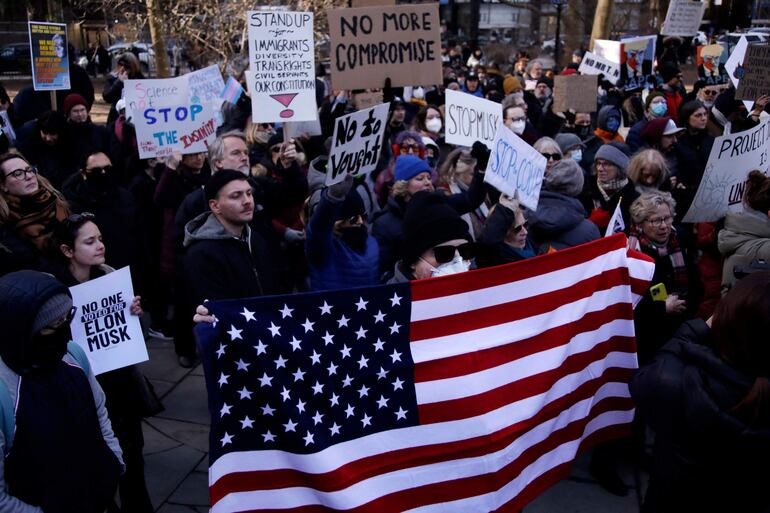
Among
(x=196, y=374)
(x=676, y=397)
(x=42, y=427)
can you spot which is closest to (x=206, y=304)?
(x=42, y=427)

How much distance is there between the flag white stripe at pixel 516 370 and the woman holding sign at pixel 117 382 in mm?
1472

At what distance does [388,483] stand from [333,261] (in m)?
1.51

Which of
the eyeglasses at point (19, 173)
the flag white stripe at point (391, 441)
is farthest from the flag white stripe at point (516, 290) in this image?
the eyeglasses at point (19, 173)

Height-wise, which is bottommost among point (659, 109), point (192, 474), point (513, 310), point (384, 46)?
point (192, 474)

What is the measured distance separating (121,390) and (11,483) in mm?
1089

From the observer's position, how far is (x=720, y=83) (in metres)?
12.5

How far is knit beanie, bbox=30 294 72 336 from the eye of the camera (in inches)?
103

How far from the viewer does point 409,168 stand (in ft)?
16.9

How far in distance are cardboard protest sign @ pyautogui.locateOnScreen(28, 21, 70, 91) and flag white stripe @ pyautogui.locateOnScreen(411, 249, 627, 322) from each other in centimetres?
664

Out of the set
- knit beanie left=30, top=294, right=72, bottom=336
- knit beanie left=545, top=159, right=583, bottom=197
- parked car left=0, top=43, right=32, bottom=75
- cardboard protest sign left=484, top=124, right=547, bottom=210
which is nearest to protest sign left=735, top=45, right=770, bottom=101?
knit beanie left=545, top=159, right=583, bottom=197

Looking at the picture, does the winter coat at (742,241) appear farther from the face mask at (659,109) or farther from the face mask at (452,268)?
the face mask at (659,109)

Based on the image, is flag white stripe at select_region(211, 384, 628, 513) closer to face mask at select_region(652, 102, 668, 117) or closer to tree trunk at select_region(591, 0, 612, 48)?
face mask at select_region(652, 102, 668, 117)

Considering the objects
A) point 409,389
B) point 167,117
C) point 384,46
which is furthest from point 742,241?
point 167,117

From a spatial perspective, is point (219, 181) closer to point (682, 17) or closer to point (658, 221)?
point (658, 221)
